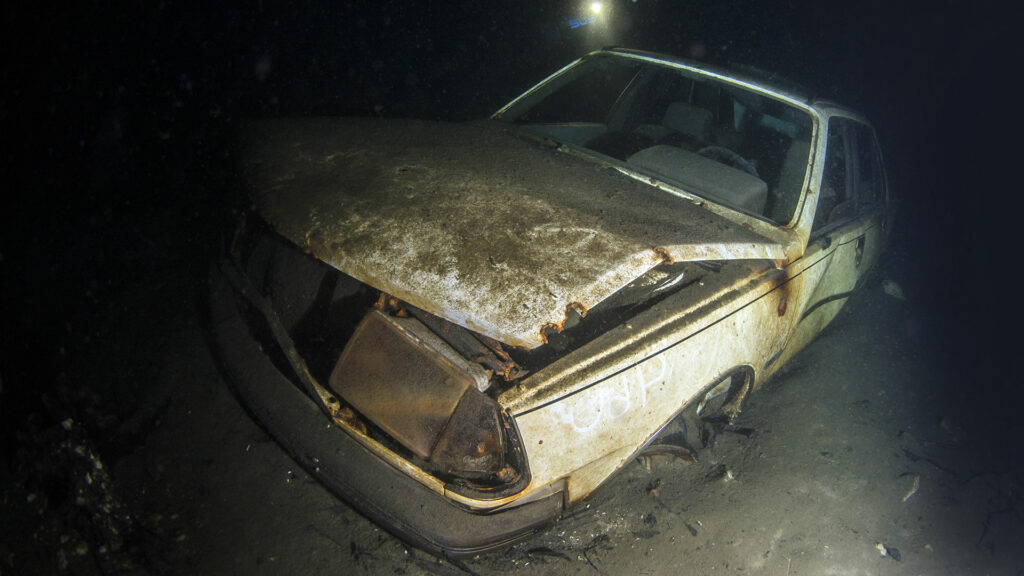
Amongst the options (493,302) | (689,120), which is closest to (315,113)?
(689,120)

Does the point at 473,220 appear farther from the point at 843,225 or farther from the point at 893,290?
the point at 893,290

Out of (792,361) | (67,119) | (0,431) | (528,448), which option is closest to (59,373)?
(0,431)

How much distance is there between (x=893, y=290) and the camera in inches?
170

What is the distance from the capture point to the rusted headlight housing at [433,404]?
52.2 inches

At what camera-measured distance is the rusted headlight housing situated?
4.35 ft

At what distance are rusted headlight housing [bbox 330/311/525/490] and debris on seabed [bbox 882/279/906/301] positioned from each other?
4615mm

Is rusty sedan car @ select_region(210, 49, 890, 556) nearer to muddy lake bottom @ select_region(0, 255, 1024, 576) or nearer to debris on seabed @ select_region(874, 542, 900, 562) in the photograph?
muddy lake bottom @ select_region(0, 255, 1024, 576)

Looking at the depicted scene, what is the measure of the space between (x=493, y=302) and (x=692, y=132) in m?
2.34

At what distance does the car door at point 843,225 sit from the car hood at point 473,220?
0.60 m

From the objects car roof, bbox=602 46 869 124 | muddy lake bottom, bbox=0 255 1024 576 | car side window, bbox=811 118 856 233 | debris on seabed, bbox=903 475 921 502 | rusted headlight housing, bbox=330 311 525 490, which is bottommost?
debris on seabed, bbox=903 475 921 502

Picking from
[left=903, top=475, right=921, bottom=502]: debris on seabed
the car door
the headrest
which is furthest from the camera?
the headrest

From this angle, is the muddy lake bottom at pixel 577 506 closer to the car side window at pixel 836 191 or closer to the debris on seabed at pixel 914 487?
the debris on seabed at pixel 914 487

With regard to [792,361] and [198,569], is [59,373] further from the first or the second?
[792,361]

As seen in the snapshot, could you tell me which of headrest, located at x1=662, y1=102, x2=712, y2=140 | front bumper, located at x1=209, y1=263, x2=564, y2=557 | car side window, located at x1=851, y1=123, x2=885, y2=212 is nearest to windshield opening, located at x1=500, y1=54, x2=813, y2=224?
headrest, located at x1=662, y1=102, x2=712, y2=140
